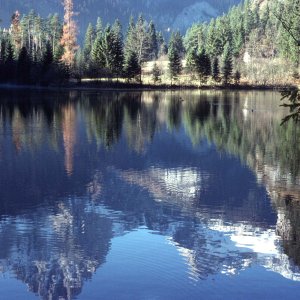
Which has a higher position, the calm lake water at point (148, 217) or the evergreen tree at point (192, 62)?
the evergreen tree at point (192, 62)

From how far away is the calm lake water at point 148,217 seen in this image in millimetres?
12992

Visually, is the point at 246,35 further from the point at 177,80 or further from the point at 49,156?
the point at 49,156

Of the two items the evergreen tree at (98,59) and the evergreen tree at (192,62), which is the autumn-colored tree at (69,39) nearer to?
the evergreen tree at (98,59)

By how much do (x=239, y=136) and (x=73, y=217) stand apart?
23504 millimetres

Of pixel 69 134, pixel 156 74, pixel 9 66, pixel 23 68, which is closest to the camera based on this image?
pixel 69 134

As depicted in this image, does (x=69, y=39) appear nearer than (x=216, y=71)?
Yes

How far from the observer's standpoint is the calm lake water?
42.6 ft

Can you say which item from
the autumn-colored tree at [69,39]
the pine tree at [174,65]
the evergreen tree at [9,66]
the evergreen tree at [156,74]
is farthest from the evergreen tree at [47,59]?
the pine tree at [174,65]

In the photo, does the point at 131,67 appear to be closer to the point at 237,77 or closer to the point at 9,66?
the point at 9,66

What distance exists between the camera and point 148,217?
60.6ft

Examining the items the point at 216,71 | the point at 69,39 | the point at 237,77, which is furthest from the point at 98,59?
the point at 237,77

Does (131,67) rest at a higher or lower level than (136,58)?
lower

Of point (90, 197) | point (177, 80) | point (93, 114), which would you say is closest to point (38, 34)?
point (177, 80)

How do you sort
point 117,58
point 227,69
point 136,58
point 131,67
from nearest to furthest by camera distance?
point 131,67
point 117,58
point 136,58
point 227,69
